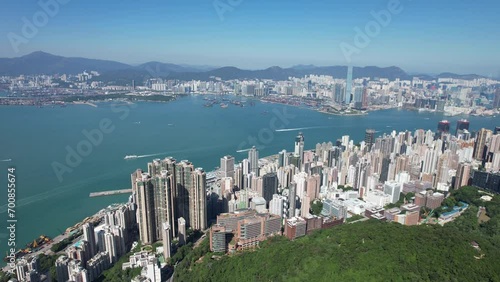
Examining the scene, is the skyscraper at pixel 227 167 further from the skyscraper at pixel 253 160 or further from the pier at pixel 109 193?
the pier at pixel 109 193

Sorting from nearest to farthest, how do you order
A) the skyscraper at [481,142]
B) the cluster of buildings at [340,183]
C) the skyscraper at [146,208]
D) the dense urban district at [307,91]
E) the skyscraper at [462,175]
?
the skyscraper at [146,208] < the cluster of buildings at [340,183] < the skyscraper at [462,175] < the skyscraper at [481,142] < the dense urban district at [307,91]

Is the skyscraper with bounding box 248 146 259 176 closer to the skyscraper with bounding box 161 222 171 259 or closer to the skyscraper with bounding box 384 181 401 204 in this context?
the skyscraper with bounding box 384 181 401 204

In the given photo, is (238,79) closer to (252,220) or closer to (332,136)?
(332,136)

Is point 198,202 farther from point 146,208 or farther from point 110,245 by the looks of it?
point 110,245

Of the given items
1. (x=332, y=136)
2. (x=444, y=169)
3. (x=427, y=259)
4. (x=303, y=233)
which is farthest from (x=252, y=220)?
(x=332, y=136)

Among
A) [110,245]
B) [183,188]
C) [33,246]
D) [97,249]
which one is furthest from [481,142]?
[33,246]

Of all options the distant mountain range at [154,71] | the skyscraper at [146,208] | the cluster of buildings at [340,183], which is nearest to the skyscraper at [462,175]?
the cluster of buildings at [340,183]

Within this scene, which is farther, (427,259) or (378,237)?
(378,237)
